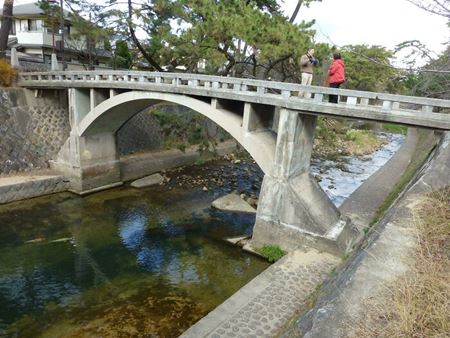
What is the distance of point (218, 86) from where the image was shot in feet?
37.5

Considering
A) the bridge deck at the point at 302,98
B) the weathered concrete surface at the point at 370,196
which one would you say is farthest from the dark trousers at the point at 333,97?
the weathered concrete surface at the point at 370,196

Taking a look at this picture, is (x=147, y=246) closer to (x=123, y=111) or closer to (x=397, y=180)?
(x=123, y=111)

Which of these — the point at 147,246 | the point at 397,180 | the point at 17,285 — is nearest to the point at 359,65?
the point at 397,180

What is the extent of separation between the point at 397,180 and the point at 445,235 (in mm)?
14569

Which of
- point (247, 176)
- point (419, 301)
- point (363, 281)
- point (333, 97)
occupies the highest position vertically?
point (333, 97)

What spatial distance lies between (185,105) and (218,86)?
65.0 inches

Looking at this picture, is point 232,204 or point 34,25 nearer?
point 232,204

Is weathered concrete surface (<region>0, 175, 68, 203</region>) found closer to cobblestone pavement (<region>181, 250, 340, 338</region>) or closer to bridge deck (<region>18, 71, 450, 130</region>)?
bridge deck (<region>18, 71, 450, 130</region>)

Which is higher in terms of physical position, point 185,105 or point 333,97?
point 333,97

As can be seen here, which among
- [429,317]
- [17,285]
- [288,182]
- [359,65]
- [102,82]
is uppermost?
[359,65]

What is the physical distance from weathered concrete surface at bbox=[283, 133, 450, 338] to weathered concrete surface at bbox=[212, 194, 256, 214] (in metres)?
8.57

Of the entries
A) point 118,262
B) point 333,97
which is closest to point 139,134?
point 118,262

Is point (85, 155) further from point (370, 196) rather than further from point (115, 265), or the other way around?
point (370, 196)

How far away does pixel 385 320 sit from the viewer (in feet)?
11.3
